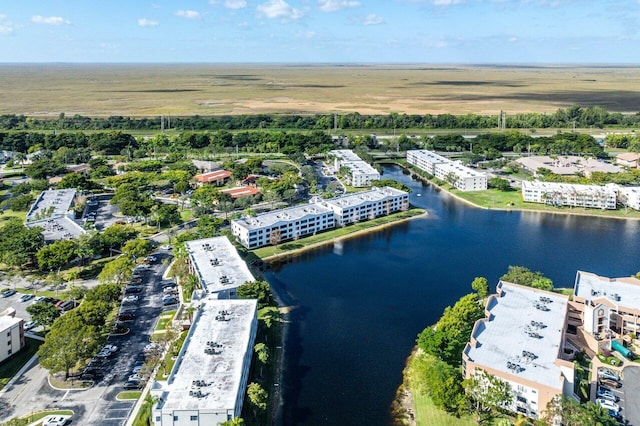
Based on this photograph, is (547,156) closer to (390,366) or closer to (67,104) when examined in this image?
(390,366)

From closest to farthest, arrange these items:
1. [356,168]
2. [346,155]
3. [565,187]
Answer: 1. [565,187]
2. [356,168]
3. [346,155]

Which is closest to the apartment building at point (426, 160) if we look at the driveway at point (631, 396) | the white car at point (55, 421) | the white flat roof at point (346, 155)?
the white flat roof at point (346, 155)

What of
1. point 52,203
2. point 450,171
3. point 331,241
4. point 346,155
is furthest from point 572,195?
point 52,203

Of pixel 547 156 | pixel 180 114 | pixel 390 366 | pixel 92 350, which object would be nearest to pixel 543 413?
pixel 390 366

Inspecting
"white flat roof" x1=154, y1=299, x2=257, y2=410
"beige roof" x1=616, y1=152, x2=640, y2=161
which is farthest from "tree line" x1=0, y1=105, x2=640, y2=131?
"white flat roof" x1=154, y1=299, x2=257, y2=410

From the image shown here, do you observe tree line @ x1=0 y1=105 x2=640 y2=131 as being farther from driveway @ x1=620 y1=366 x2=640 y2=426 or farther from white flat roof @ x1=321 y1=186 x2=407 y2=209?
driveway @ x1=620 y1=366 x2=640 y2=426

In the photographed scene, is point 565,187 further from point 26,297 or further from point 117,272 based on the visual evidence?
point 26,297
